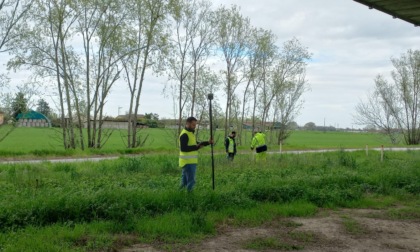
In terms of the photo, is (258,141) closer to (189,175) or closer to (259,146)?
(259,146)

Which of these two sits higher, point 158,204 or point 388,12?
point 388,12

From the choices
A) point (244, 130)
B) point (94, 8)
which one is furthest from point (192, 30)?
point (244, 130)

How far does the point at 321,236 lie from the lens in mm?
7035

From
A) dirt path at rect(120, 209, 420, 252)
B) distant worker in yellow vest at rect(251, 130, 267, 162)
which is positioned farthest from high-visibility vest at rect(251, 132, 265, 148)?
dirt path at rect(120, 209, 420, 252)

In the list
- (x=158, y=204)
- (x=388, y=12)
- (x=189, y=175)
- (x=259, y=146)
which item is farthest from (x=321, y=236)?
(x=259, y=146)

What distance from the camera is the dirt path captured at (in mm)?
6324

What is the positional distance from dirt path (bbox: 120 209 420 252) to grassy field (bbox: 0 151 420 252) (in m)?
0.35

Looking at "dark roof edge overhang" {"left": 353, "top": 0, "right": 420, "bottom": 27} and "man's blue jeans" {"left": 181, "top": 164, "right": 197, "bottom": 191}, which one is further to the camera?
"dark roof edge overhang" {"left": 353, "top": 0, "right": 420, "bottom": 27}

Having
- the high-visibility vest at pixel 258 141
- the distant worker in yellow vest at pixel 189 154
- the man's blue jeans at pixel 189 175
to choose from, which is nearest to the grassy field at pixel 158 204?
the man's blue jeans at pixel 189 175

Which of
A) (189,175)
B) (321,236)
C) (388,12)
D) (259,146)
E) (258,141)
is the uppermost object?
(388,12)

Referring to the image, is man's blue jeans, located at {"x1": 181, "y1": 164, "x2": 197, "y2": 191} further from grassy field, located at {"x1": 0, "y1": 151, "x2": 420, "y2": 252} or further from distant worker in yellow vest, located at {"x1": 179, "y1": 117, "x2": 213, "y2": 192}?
grassy field, located at {"x1": 0, "y1": 151, "x2": 420, "y2": 252}

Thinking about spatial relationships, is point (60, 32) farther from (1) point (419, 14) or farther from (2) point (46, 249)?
(2) point (46, 249)

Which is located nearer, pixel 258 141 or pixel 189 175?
pixel 189 175

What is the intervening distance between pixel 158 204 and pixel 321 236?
10.3 ft
